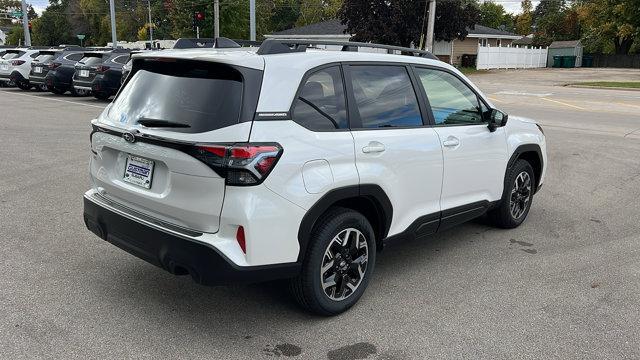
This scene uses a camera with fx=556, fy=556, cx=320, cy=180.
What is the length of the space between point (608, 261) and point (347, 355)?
2.90 meters

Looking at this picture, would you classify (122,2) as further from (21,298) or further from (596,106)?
(21,298)

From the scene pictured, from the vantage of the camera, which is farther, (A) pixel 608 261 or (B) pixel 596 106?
(B) pixel 596 106

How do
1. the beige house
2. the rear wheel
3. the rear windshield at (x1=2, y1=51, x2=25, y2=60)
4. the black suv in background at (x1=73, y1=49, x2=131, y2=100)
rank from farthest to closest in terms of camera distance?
the beige house, the rear windshield at (x1=2, y1=51, x2=25, y2=60), the rear wheel, the black suv in background at (x1=73, y1=49, x2=131, y2=100)

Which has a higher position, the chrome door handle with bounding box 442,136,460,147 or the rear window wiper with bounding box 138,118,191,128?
the rear window wiper with bounding box 138,118,191,128

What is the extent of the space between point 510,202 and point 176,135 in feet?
12.0

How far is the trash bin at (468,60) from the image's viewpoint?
157 ft

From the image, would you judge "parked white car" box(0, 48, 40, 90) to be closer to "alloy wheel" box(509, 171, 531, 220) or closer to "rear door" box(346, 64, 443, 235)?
"alloy wheel" box(509, 171, 531, 220)

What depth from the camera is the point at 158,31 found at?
306 feet

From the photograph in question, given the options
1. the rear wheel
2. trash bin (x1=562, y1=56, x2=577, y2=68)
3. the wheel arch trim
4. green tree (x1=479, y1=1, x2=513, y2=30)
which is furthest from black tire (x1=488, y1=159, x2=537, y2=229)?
green tree (x1=479, y1=1, x2=513, y2=30)

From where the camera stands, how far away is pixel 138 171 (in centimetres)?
362

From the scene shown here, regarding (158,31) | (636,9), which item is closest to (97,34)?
(158,31)

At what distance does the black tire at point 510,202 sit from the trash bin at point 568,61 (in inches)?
2266

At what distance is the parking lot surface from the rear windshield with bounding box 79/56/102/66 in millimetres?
12533

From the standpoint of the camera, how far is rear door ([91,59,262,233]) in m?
3.21
